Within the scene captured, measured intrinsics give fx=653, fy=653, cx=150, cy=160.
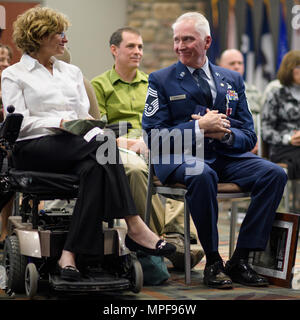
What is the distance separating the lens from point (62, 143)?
9.03 feet

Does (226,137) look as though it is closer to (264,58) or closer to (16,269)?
(16,269)

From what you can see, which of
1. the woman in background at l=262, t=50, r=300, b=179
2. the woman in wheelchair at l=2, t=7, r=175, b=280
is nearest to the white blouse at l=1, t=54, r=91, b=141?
the woman in wheelchair at l=2, t=7, r=175, b=280

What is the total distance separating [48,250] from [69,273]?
17cm

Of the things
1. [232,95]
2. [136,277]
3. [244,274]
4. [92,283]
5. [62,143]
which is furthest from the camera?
[232,95]

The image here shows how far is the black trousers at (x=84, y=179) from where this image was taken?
2623 millimetres

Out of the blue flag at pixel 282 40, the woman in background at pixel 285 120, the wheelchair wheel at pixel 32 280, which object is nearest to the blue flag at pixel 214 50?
the blue flag at pixel 282 40

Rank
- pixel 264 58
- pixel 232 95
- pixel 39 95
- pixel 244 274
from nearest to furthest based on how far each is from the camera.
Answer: pixel 39 95, pixel 244 274, pixel 232 95, pixel 264 58

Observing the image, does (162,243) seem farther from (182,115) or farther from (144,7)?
(144,7)

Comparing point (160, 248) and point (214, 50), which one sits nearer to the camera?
point (160, 248)

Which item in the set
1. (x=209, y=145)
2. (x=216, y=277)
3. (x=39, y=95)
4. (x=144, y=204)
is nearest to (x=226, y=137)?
(x=209, y=145)

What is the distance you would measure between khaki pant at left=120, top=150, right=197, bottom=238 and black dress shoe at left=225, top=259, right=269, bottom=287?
1.54 ft

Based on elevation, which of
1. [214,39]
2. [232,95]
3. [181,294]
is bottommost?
[181,294]

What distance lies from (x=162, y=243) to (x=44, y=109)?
79cm

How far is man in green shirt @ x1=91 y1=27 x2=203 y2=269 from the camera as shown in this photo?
3.35 meters
